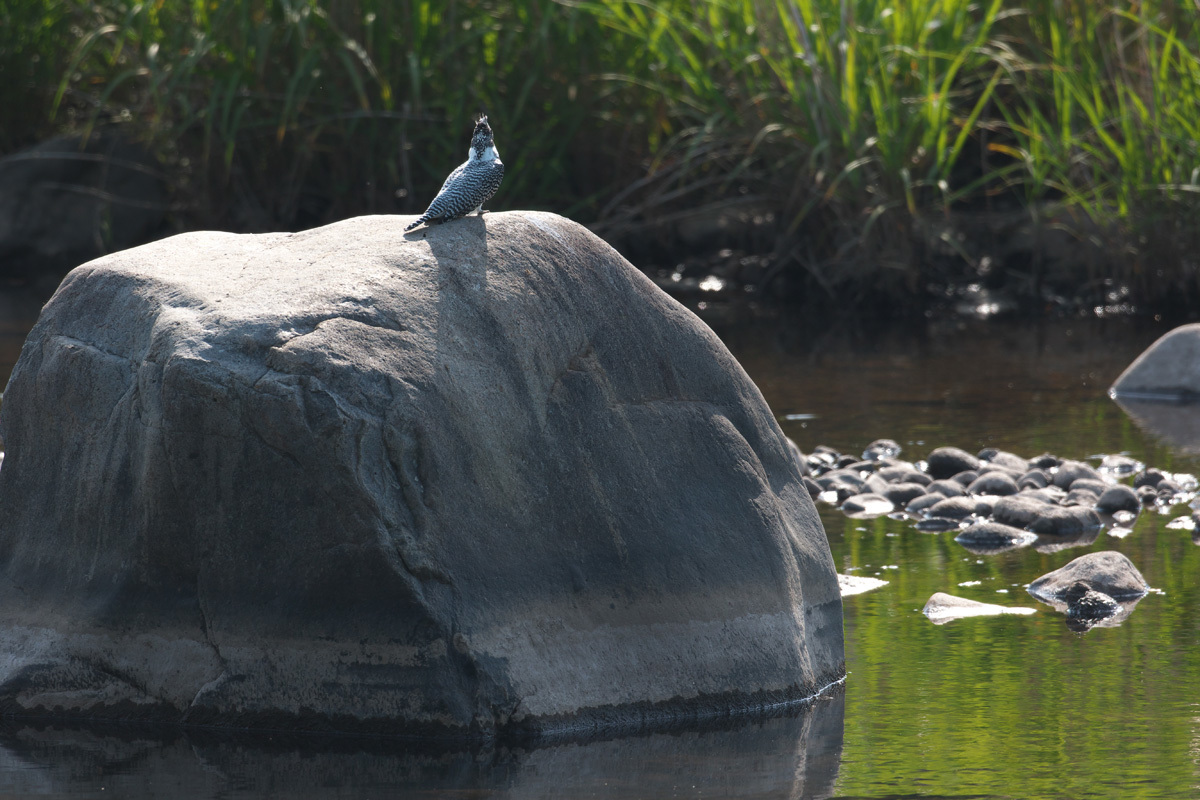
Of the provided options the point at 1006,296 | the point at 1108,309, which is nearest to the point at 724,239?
the point at 1006,296

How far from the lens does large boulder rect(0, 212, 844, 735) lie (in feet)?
9.82

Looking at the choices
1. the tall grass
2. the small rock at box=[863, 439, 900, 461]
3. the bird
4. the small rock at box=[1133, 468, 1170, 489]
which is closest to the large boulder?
the bird

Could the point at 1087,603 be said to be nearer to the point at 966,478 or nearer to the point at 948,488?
the point at 948,488

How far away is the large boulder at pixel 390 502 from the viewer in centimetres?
299

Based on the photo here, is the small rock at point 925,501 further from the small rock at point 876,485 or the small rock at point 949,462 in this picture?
the small rock at point 949,462

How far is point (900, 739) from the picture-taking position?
3.08 metres

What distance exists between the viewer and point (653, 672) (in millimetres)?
3176

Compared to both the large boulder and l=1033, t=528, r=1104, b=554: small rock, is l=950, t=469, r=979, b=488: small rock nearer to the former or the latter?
l=1033, t=528, r=1104, b=554: small rock

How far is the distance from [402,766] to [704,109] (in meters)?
6.70

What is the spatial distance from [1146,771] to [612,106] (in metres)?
7.79

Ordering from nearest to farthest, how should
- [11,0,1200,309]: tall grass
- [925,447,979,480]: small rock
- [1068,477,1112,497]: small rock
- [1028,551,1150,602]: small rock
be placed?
1. [1028,551,1150,602]: small rock
2. [1068,477,1112,497]: small rock
3. [925,447,979,480]: small rock
4. [11,0,1200,309]: tall grass

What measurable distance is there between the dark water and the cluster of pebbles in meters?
0.12

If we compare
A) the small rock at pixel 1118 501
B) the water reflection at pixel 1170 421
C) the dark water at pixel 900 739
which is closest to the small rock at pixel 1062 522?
the dark water at pixel 900 739

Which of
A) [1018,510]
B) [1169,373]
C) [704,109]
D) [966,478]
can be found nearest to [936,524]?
[1018,510]
